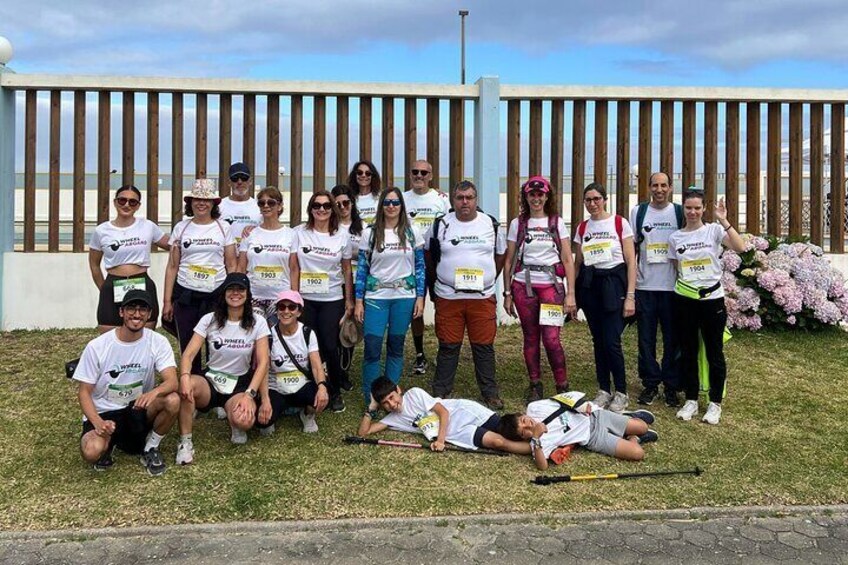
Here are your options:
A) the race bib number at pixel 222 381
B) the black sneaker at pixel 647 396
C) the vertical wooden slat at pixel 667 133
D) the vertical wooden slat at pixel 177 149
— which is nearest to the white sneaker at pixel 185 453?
the race bib number at pixel 222 381

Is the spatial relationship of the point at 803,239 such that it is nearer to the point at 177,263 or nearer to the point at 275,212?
the point at 275,212

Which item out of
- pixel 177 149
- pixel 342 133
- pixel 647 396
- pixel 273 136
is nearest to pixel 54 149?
pixel 177 149

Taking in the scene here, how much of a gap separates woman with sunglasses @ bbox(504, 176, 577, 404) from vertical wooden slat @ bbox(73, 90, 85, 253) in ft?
20.0

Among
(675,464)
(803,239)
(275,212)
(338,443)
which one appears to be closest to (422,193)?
(275,212)

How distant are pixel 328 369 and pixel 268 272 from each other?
36.9 inches

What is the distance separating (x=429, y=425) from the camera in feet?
16.3

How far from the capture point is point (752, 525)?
148 inches

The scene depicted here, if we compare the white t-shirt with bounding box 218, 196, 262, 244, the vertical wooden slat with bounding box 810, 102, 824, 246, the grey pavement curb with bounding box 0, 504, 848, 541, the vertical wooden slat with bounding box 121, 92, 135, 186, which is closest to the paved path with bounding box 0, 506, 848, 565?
the grey pavement curb with bounding box 0, 504, 848, 541

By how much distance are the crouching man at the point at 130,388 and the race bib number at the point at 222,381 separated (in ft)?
1.37

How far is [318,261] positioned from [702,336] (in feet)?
10.4

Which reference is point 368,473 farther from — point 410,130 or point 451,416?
point 410,130

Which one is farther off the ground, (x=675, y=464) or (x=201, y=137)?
(x=201, y=137)

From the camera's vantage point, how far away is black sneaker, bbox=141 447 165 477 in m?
4.38

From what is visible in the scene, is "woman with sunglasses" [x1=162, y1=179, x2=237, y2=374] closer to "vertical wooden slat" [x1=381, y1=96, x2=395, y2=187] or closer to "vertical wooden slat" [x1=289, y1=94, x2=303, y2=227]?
"vertical wooden slat" [x1=289, y1=94, x2=303, y2=227]
